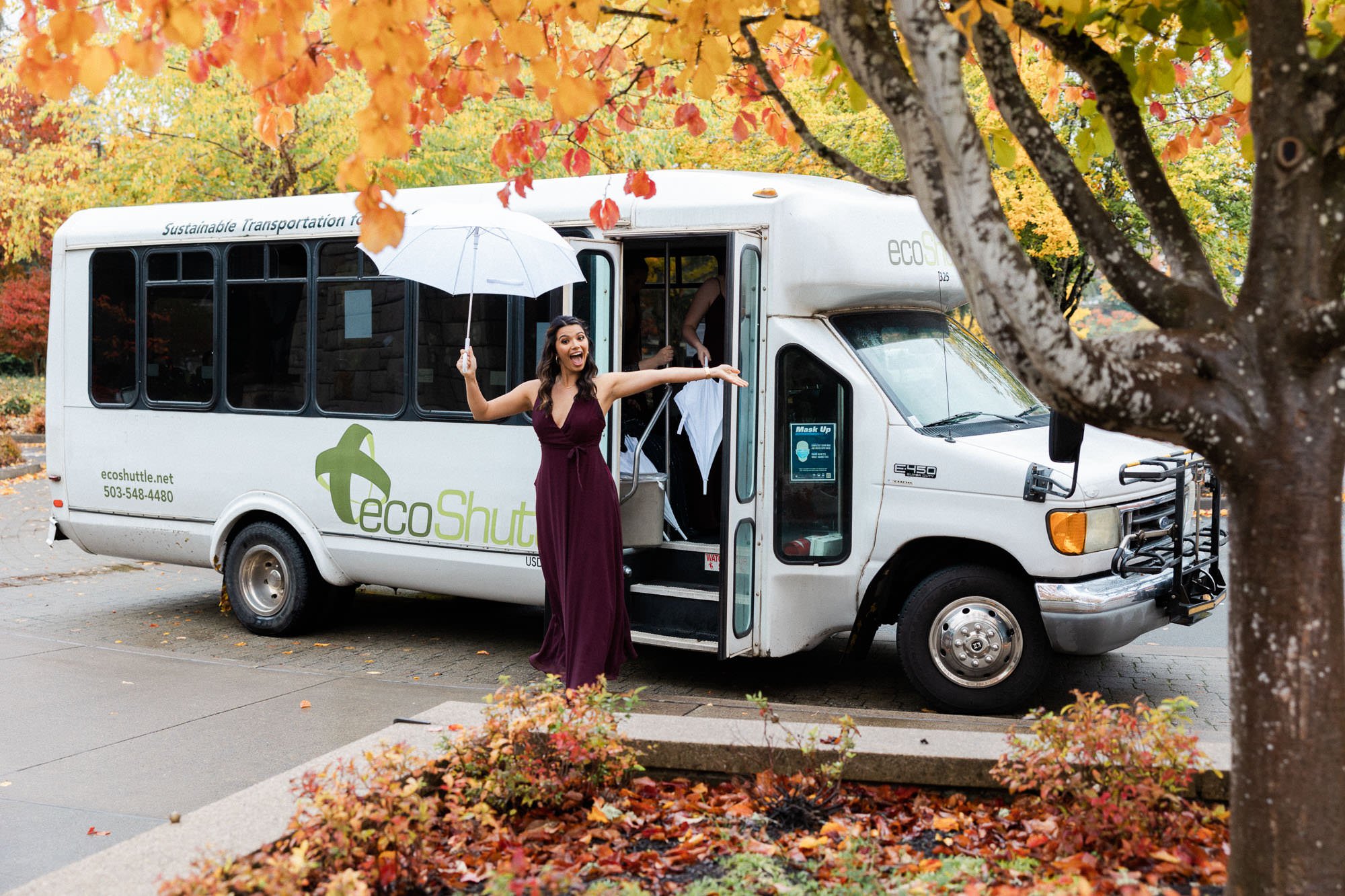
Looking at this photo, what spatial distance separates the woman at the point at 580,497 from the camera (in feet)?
21.7

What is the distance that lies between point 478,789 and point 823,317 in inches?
149

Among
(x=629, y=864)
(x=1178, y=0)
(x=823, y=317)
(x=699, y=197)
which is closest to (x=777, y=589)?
(x=823, y=317)

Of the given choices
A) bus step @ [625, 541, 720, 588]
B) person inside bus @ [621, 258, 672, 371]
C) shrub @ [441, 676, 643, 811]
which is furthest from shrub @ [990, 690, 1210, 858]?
person inside bus @ [621, 258, 672, 371]

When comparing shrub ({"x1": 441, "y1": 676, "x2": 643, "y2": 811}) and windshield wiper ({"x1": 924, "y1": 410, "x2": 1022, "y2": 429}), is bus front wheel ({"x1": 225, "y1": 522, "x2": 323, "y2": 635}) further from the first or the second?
shrub ({"x1": 441, "y1": 676, "x2": 643, "y2": 811})

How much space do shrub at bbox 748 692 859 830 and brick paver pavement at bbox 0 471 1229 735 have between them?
1.30 m

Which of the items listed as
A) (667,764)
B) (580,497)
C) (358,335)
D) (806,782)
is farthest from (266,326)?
(806,782)

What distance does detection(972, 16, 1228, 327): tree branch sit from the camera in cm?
351

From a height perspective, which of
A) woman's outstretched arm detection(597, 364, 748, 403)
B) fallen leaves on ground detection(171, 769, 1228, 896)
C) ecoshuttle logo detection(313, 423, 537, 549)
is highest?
woman's outstretched arm detection(597, 364, 748, 403)

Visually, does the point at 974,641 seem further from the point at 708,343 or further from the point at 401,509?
the point at 401,509

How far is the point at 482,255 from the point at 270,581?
3719 mm

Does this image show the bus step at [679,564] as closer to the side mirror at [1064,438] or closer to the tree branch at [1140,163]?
the side mirror at [1064,438]

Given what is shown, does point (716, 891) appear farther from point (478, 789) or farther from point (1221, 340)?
point (1221, 340)

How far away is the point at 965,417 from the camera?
7.18 metres

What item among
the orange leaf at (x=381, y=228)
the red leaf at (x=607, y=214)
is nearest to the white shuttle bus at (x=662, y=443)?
the red leaf at (x=607, y=214)
